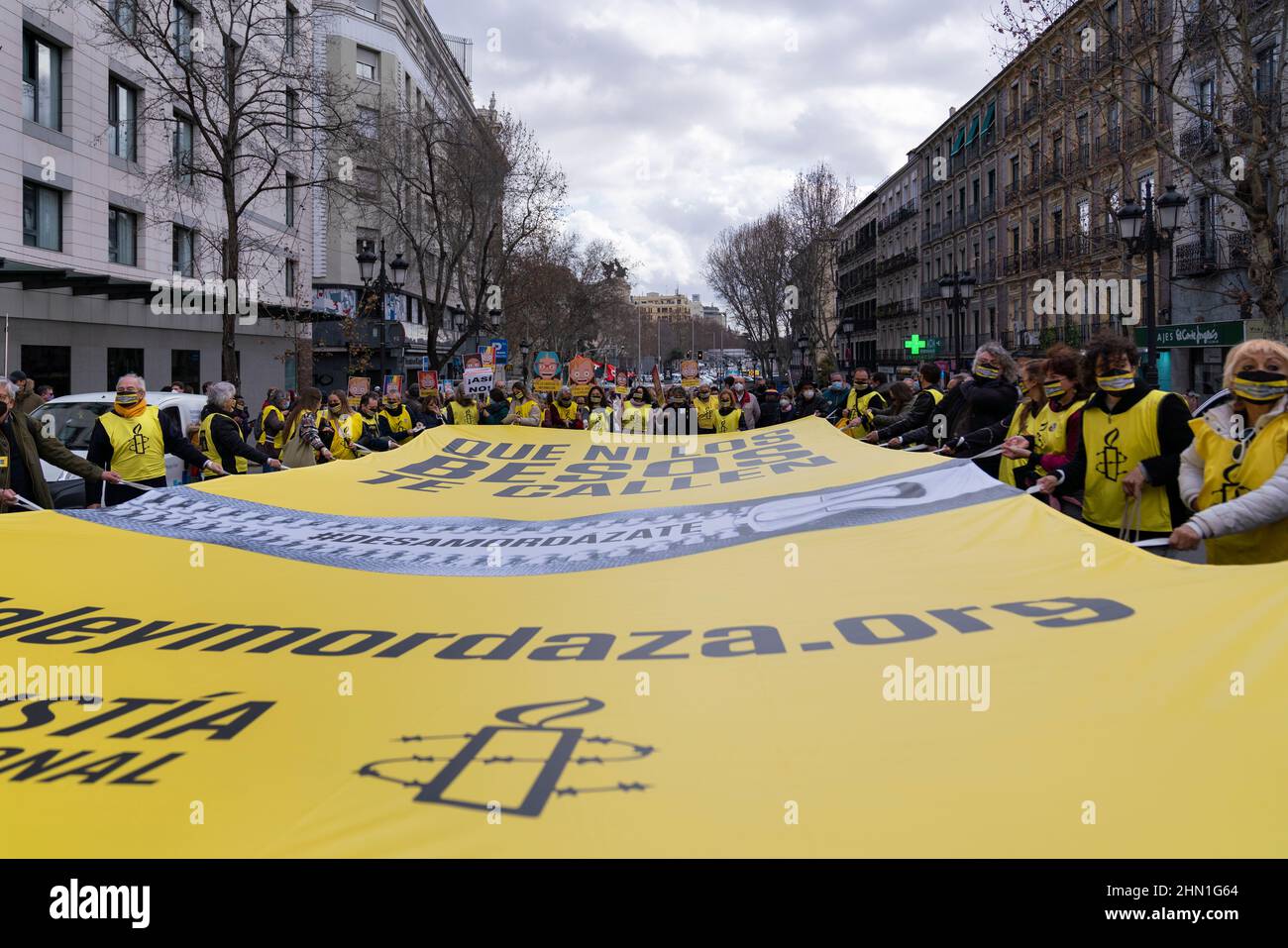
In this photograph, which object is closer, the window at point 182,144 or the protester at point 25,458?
the protester at point 25,458

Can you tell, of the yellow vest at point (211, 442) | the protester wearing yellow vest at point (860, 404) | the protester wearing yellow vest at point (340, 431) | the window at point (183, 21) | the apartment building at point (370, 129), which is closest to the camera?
the yellow vest at point (211, 442)

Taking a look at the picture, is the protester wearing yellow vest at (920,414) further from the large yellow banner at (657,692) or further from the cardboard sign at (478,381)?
the cardboard sign at (478,381)

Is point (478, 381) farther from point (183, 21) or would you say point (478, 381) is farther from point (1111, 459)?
point (183, 21)

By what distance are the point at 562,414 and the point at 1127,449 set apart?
11115 millimetres

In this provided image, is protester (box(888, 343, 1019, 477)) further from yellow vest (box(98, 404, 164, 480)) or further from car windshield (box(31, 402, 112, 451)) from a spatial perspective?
car windshield (box(31, 402, 112, 451))

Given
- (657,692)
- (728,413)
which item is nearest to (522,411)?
Result: (728,413)

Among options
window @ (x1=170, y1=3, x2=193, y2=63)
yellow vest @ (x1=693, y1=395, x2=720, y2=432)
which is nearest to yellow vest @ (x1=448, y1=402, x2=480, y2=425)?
yellow vest @ (x1=693, y1=395, x2=720, y2=432)

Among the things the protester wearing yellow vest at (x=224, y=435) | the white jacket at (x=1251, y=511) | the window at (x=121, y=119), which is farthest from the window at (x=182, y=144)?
the white jacket at (x=1251, y=511)

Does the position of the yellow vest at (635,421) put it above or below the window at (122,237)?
below

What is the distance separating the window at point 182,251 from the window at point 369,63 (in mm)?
24164

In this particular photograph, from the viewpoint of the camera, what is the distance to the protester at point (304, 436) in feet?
37.0

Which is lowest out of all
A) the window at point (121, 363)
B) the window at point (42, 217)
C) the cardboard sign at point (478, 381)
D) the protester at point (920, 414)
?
the protester at point (920, 414)

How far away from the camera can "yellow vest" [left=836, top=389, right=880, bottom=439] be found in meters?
12.9
